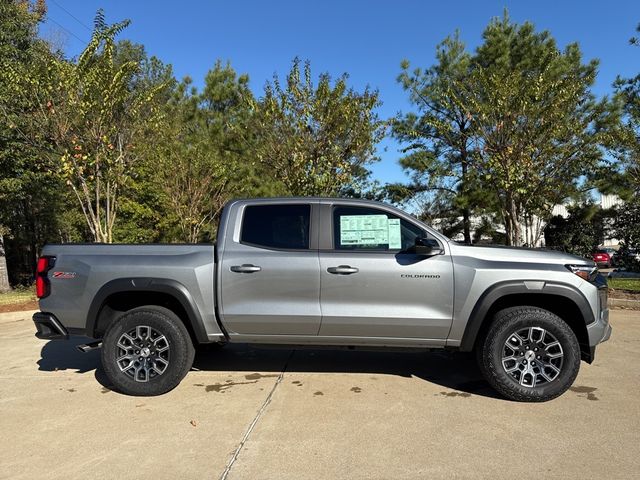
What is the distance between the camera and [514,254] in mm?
4301

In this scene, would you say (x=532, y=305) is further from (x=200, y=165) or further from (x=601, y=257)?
(x=601, y=257)

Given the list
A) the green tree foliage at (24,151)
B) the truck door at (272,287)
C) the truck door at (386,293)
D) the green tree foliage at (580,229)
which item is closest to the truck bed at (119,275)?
the truck door at (272,287)

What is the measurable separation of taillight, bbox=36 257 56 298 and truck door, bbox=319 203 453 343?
8.59 feet

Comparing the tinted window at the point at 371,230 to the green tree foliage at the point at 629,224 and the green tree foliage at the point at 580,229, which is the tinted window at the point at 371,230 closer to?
the green tree foliage at the point at 629,224

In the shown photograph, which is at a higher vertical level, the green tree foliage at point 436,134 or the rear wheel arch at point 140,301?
the green tree foliage at point 436,134

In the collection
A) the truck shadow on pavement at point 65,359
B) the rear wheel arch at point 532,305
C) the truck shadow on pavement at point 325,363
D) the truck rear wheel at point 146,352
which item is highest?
the rear wheel arch at point 532,305

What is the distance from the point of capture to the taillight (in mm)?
4535

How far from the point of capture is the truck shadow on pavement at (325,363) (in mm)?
4949

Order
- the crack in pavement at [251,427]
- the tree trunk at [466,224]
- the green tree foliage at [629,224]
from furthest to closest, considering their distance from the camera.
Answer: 1. the tree trunk at [466,224]
2. the green tree foliage at [629,224]
3. the crack in pavement at [251,427]

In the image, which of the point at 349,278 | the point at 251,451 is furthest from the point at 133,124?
the point at 251,451

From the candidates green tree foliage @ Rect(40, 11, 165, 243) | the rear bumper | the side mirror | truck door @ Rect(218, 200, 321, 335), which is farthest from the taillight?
green tree foliage @ Rect(40, 11, 165, 243)

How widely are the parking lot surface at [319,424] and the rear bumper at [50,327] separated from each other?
1.88 feet

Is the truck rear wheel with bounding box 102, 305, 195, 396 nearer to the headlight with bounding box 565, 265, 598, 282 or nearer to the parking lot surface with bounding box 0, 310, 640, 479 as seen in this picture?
the parking lot surface with bounding box 0, 310, 640, 479

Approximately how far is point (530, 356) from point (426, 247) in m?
1.33
